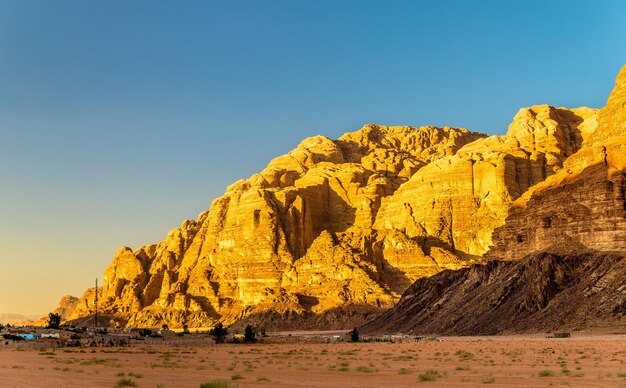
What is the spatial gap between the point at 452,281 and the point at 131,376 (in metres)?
116

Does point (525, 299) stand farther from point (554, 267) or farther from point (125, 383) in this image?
point (125, 383)

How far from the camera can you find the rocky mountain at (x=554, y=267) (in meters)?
119

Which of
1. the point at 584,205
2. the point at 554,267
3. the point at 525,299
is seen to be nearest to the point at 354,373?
the point at 525,299

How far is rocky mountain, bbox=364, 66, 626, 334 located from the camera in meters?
119

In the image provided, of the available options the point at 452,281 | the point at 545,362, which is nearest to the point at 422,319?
the point at 452,281

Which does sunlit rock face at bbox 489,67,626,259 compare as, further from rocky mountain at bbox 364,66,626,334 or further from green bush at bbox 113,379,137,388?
green bush at bbox 113,379,137,388

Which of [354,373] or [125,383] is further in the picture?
[354,373]

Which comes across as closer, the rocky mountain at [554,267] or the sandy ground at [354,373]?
the sandy ground at [354,373]

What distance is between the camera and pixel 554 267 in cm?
12794

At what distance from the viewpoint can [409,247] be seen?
606 ft

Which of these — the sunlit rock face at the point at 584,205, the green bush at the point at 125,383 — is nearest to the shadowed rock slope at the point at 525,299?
the sunlit rock face at the point at 584,205

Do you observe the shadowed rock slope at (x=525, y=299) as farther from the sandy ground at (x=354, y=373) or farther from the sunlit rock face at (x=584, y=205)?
the sandy ground at (x=354, y=373)

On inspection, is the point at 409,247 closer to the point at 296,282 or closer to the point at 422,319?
the point at 296,282

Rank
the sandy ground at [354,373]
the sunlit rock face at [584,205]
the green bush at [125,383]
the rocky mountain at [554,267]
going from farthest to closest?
the sunlit rock face at [584,205] < the rocky mountain at [554,267] < the sandy ground at [354,373] < the green bush at [125,383]
